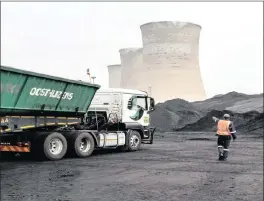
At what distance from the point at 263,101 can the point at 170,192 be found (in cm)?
3625

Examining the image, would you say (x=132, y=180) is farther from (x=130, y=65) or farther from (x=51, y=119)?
(x=130, y=65)

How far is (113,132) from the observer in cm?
1351

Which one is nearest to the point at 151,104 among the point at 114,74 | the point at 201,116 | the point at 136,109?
the point at 136,109

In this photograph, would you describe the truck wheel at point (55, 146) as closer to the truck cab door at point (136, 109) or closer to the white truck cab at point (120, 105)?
the white truck cab at point (120, 105)

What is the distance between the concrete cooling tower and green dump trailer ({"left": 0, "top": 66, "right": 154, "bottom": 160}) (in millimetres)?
38854

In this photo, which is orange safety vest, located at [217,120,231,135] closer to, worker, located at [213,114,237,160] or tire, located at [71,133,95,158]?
worker, located at [213,114,237,160]

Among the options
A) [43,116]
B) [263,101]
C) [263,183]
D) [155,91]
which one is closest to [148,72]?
[155,91]

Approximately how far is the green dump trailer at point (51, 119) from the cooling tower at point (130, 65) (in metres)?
43.9

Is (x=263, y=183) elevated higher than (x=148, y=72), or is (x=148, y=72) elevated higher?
(x=148, y=72)

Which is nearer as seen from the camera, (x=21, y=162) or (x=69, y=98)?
(x=21, y=162)

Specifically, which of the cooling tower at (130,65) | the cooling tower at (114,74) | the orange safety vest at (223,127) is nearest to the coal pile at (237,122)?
the orange safety vest at (223,127)

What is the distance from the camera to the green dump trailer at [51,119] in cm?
995

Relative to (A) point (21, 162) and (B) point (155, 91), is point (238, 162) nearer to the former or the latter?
(A) point (21, 162)

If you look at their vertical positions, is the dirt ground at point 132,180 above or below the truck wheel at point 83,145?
below
